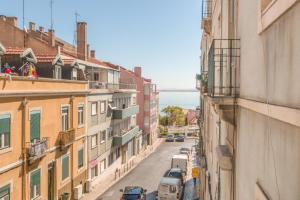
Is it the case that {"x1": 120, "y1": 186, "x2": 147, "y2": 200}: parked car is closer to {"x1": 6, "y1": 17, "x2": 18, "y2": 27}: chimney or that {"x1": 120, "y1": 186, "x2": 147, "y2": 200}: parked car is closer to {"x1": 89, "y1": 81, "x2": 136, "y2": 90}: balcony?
{"x1": 89, "y1": 81, "x2": 136, "y2": 90}: balcony

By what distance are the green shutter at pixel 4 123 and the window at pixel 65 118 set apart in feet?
23.7

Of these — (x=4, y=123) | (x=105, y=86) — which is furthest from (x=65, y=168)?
(x=105, y=86)

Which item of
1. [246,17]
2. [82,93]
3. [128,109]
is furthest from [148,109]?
[246,17]

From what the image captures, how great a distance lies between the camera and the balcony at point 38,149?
19.9 m

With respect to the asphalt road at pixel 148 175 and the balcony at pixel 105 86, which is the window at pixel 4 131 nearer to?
the asphalt road at pixel 148 175

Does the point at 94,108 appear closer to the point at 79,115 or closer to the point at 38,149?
the point at 79,115

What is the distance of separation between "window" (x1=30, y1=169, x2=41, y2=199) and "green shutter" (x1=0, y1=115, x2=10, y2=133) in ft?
12.9

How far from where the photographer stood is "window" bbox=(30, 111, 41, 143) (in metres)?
20.5

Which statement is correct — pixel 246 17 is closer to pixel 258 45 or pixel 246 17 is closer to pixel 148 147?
pixel 258 45

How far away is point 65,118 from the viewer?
1022 inches

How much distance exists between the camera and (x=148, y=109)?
6338 cm

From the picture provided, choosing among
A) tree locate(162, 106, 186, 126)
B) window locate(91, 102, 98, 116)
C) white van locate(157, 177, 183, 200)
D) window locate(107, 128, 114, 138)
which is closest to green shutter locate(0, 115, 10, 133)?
white van locate(157, 177, 183, 200)

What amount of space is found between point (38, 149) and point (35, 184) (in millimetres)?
2193

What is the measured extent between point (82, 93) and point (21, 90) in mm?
9836
